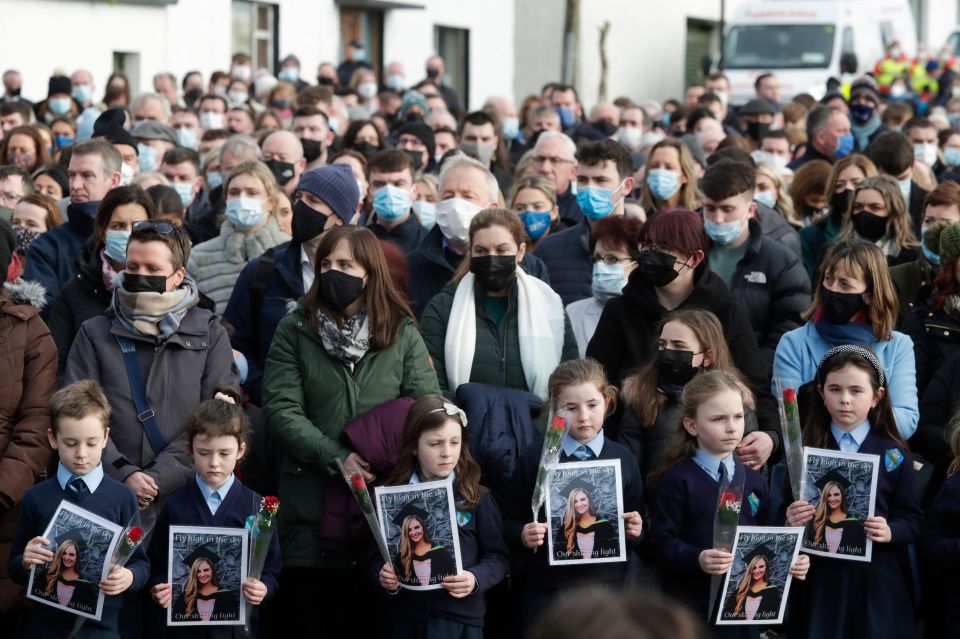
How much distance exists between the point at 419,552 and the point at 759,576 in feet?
4.13

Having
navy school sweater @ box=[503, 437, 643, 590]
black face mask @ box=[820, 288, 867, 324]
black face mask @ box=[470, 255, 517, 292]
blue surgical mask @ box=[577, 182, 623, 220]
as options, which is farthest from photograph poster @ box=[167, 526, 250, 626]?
blue surgical mask @ box=[577, 182, 623, 220]

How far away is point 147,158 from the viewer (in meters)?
12.2

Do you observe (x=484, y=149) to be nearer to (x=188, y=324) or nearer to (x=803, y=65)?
(x=188, y=324)

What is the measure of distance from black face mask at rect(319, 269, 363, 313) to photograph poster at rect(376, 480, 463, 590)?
3.24 ft

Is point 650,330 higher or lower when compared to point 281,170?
lower

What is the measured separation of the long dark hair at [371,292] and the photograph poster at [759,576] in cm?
173

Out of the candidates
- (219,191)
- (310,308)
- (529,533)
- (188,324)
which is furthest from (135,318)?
(219,191)

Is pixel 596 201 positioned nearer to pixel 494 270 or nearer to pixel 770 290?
pixel 770 290

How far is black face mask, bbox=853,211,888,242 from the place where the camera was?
8.52 metres

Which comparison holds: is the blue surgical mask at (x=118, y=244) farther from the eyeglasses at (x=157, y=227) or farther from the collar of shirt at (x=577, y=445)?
the collar of shirt at (x=577, y=445)

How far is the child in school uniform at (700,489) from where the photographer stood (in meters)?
5.97

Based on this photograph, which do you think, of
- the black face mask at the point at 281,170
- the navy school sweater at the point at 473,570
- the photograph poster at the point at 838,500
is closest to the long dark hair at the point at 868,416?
the photograph poster at the point at 838,500

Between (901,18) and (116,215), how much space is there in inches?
974

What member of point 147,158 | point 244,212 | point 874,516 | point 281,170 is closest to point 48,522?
point 244,212
